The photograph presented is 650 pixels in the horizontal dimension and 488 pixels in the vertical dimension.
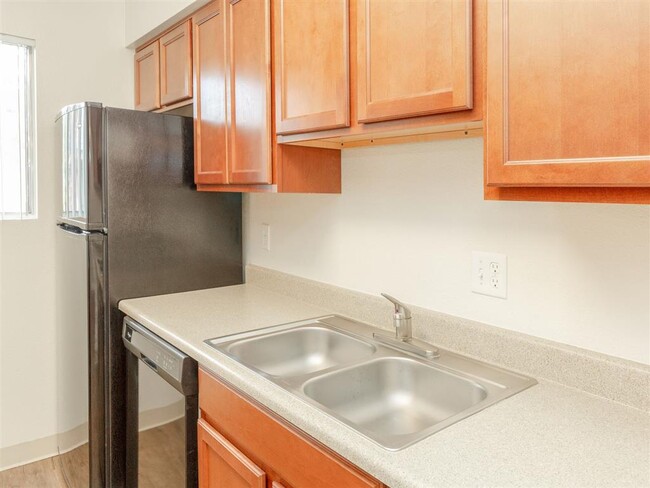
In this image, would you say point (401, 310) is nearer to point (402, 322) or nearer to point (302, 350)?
point (402, 322)

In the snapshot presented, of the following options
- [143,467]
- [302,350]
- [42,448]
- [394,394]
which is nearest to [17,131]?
[42,448]

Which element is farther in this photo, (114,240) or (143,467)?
(114,240)

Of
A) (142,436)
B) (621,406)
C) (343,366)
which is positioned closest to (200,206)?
(142,436)

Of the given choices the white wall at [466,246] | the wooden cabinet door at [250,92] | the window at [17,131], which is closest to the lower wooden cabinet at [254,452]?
the white wall at [466,246]

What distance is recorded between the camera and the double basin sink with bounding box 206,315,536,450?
3.95 ft

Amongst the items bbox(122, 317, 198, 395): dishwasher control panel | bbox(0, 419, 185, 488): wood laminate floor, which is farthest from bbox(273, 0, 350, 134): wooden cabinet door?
bbox(0, 419, 185, 488): wood laminate floor

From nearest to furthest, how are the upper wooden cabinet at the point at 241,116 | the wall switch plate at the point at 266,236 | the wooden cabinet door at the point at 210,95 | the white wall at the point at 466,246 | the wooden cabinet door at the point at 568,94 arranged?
the wooden cabinet door at the point at 568,94, the white wall at the point at 466,246, the upper wooden cabinet at the point at 241,116, the wooden cabinet door at the point at 210,95, the wall switch plate at the point at 266,236

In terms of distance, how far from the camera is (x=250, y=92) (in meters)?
1.72

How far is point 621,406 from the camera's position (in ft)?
3.52

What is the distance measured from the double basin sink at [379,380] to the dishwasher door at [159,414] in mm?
166

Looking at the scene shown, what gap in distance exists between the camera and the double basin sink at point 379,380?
47.4 inches

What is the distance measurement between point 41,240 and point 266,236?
→ 1221mm

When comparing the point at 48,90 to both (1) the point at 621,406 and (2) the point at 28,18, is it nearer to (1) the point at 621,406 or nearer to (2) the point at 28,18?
(2) the point at 28,18

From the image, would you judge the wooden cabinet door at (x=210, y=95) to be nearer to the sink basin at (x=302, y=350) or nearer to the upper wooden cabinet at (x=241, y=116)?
the upper wooden cabinet at (x=241, y=116)
